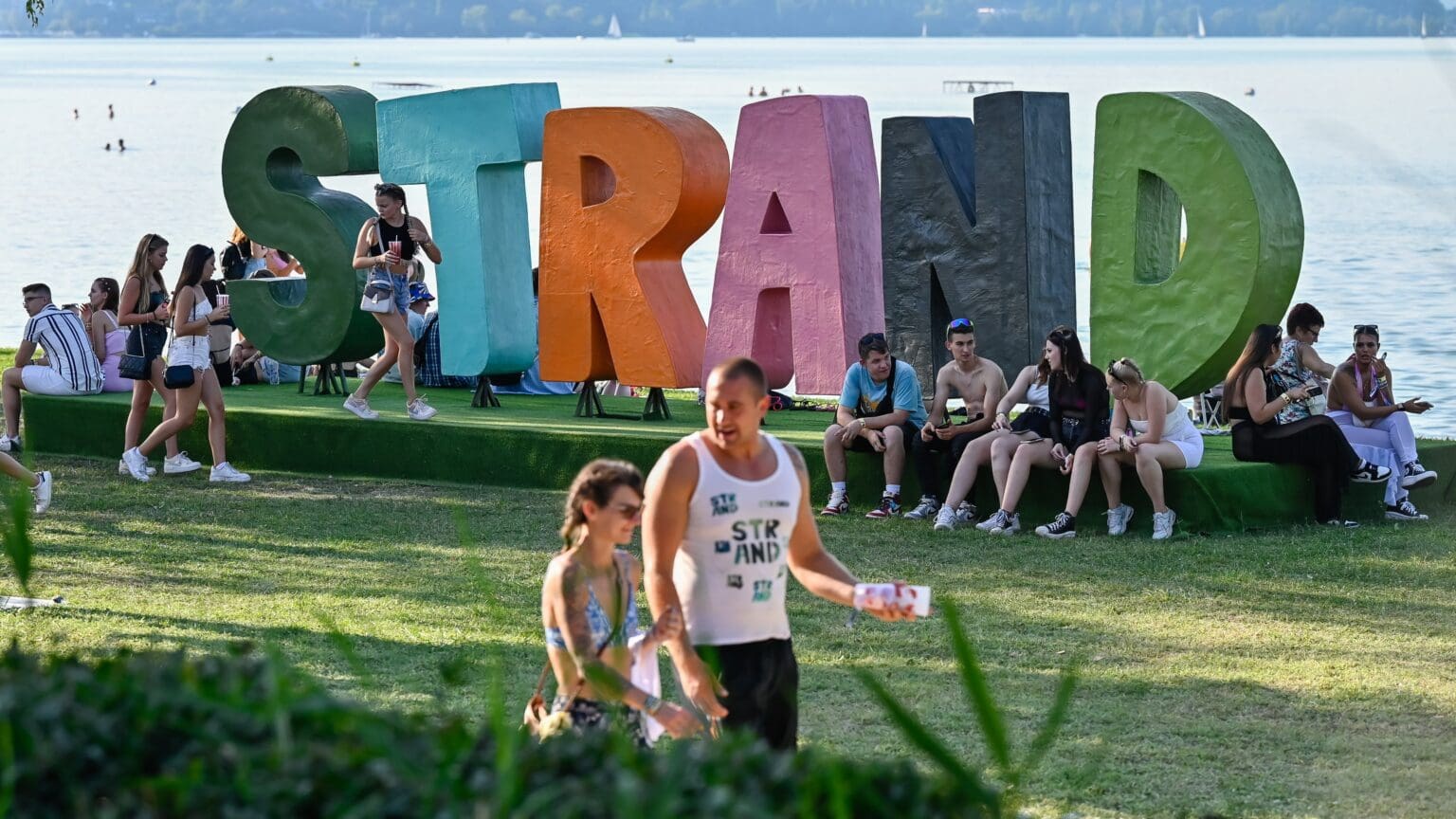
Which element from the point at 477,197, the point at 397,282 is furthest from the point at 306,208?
the point at 397,282

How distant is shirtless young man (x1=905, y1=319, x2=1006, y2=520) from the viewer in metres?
11.3

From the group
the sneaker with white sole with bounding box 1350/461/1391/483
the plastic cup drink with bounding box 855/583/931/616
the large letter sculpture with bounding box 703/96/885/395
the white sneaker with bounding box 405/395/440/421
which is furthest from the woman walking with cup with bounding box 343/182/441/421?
the plastic cup drink with bounding box 855/583/931/616

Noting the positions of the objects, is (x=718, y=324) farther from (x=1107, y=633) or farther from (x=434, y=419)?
(x=1107, y=633)

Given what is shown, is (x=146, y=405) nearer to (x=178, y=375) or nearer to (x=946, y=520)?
(x=178, y=375)

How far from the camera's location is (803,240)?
12695 mm

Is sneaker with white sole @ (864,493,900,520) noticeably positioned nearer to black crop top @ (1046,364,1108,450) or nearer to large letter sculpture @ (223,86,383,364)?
black crop top @ (1046,364,1108,450)

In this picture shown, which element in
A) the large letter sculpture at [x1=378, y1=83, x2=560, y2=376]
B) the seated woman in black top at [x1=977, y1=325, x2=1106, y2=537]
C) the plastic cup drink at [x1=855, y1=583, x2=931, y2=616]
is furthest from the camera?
the large letter sculpture at [x1=378, y1=83, x2=560, y2=376]

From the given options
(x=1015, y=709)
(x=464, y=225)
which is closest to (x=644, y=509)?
(x=1015, y=709)

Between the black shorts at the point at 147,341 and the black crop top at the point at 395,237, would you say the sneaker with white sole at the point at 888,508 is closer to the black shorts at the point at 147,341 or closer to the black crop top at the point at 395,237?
the black crop top at the point at 395,237

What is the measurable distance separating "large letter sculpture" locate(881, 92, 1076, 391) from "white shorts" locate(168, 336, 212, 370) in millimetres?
4646

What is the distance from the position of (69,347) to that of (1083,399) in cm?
788

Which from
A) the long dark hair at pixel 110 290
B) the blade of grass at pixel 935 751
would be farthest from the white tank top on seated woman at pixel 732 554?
the long dark hair at pixel 110 290

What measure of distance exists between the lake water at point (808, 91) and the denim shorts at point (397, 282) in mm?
6298

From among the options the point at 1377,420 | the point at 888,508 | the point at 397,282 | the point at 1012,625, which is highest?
the point at 397,282
